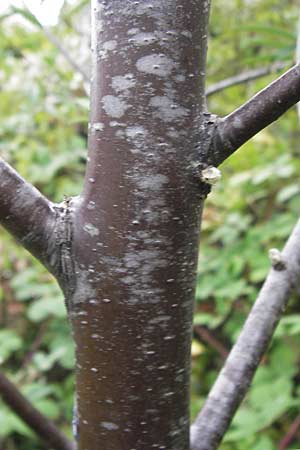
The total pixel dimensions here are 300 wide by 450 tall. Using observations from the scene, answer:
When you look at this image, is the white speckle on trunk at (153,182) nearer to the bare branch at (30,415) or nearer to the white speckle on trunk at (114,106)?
the white speckle on trunk at (114,106)

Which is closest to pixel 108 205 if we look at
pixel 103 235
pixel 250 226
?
pixel 103 235

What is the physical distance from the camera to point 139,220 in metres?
0.34

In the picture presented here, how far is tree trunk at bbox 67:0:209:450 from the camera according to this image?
0.33 meters

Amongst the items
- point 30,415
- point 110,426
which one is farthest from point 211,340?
point 110,426

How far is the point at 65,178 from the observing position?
184 centimetres

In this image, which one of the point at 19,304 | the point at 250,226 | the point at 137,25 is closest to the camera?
the point at 137,25

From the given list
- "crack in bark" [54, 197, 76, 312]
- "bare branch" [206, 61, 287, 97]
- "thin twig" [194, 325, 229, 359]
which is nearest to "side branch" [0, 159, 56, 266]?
"crack in bark" [54, 197, 76, 312]

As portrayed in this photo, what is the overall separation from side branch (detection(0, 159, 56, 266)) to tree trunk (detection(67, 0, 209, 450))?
19mm

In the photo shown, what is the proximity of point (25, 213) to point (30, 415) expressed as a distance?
259 millimetres

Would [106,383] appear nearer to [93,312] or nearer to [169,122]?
[93,312]

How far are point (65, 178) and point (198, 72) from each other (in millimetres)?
1536

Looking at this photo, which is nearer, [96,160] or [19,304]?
[96,160]

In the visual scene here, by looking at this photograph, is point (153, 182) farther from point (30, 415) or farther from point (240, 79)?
point (240, 79)

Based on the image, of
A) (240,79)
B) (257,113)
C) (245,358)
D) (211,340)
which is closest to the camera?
(257,113)
